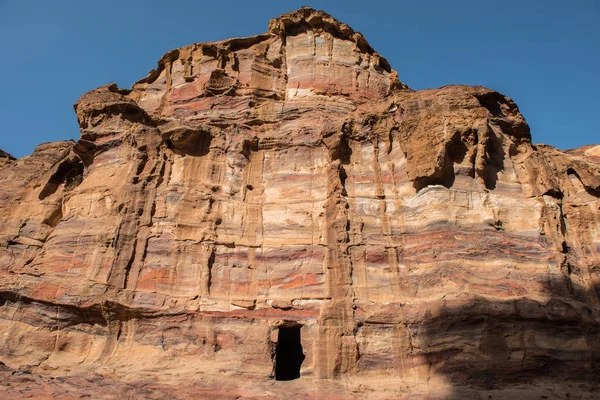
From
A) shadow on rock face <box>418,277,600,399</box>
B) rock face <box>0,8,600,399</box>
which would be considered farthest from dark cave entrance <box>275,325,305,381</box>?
shadow on rock face <box>418,277,600,399</box>

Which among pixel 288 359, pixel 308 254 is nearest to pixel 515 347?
pixel 308 254

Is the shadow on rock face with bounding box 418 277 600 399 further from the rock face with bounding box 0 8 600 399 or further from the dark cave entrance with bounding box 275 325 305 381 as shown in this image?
the dark cave entrance with bounding box 275 325 305 381

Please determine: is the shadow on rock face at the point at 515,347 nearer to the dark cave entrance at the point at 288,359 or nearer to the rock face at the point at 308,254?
the rock face at the point at 308,254

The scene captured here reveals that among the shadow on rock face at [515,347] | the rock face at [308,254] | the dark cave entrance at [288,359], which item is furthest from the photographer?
the dark cave entrance at [288,359]

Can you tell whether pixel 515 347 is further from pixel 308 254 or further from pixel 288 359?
pixel 288 359

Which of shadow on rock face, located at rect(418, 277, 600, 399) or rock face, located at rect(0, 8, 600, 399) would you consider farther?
rock face, located at rect(0, 8, 600, 399)

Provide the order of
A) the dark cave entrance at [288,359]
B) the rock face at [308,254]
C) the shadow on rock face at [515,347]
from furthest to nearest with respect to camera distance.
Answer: the dark cave entrance at [288,359]
the rock face at [308,254]
the shadow on rock face at [515,347]

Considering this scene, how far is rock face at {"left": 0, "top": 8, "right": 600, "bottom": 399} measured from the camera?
48.4ft

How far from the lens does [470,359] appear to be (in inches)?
562

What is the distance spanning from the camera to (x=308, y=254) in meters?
18.2

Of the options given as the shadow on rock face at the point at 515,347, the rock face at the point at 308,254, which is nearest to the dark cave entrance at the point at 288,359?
the rock face at the point at 308,254

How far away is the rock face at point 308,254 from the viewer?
1477 centimetres

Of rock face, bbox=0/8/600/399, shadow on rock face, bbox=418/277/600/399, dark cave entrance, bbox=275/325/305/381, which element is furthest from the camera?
dark cave entrance, bbox=275/325/305/381

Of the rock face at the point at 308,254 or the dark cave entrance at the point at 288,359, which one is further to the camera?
the dark cave entrance at the point at 288,359
